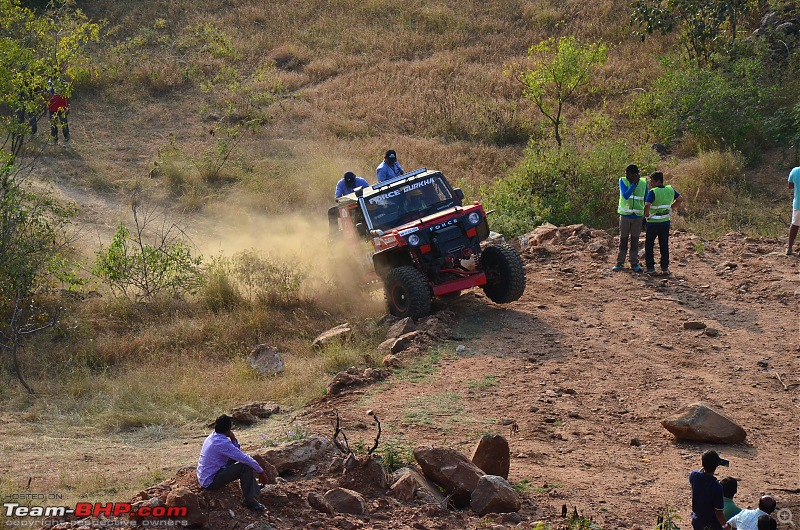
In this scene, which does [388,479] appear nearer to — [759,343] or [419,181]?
[759,343]

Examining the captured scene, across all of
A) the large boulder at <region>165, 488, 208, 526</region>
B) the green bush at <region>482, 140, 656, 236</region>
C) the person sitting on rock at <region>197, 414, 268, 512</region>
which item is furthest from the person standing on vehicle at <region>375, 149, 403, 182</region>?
the large boulder at <region>165, 488, 208, 526</region>

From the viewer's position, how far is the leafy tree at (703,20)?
71.6 ft

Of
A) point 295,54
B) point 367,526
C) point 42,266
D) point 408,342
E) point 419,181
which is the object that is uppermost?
point 295,54

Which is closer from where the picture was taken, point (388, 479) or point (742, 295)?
point (388, 479)

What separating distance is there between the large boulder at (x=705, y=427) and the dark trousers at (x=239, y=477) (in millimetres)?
3982

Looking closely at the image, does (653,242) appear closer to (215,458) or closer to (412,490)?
(412,490)

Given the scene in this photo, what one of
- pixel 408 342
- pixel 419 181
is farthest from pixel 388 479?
pixel 419 181

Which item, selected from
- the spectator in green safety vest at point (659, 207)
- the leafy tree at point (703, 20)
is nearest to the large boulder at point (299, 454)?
the spectator in green safety vest at point (659, 207)

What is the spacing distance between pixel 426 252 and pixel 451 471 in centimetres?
522

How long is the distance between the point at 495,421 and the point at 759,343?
3.79 m

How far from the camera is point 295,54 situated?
28875mm

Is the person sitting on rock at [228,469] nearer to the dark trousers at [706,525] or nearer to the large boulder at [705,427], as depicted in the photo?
the dark trousers at [706,525]

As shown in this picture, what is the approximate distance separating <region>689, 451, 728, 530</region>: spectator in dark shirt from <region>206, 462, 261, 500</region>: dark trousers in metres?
3.01

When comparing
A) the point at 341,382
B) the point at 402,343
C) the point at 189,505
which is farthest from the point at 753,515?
the point at 402,343
